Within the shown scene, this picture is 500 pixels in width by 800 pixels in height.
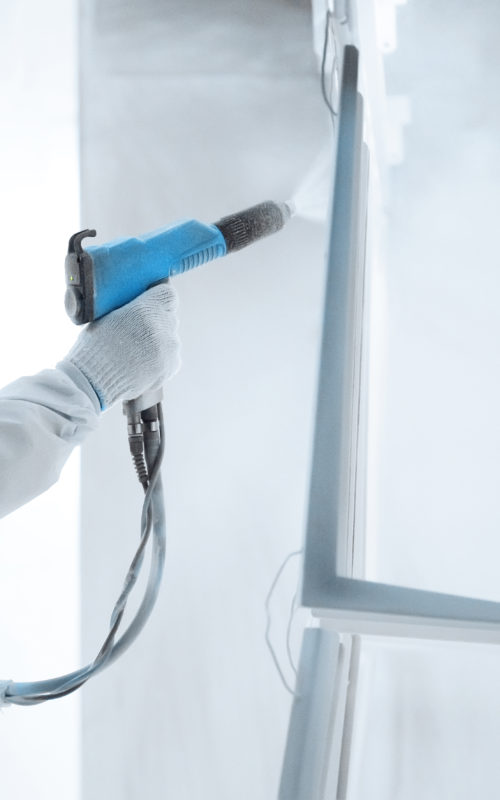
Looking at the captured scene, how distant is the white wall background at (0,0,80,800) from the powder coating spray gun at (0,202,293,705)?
464 mm

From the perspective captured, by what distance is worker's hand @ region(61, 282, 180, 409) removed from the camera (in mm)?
909

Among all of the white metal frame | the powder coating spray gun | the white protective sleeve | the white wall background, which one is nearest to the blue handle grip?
the powder coating spray gun

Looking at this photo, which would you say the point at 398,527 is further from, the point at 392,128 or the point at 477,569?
the point at 392,128

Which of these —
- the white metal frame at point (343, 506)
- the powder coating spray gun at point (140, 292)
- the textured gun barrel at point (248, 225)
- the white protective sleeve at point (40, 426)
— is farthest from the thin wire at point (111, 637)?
the white metal frame at point (343, 506)

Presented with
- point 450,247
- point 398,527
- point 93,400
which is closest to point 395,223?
point 450,247

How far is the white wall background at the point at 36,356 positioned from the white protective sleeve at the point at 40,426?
20.4 inches

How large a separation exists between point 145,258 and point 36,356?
593 mm

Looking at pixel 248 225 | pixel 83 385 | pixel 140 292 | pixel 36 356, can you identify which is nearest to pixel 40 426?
pixel 83 385

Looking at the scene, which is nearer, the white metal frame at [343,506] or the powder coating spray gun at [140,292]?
the white metal frame at [343,506]

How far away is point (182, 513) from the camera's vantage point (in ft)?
4.55

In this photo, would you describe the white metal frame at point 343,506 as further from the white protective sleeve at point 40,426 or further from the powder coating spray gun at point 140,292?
the white protective sleeve at point 40,426

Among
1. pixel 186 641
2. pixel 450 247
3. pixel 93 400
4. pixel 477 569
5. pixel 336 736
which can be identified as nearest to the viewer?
pixel 336 736

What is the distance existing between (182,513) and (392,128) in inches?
32.2

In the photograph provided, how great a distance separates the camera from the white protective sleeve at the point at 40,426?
32.8 inches
